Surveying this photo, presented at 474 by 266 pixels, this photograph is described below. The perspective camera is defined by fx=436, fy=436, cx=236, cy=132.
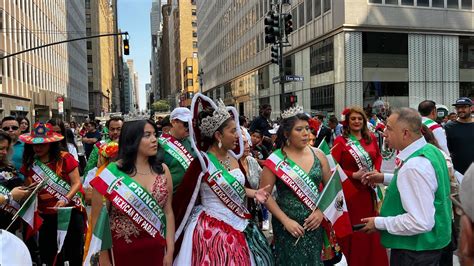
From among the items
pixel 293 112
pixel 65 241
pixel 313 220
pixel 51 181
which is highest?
pixel 293 112

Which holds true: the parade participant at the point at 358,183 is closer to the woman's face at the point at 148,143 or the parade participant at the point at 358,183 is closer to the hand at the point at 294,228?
the hand at the point at 294,228

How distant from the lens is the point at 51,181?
4492 millimetres

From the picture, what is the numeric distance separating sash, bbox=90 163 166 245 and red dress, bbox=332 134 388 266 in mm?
2158

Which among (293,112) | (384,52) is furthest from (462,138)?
(384,52)

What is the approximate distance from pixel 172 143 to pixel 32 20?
42.8 metres

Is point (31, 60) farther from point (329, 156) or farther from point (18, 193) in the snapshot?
point (329, 156)

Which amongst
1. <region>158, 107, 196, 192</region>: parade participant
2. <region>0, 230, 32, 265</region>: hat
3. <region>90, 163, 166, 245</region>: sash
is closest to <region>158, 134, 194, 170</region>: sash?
<region>158, 107, 196, 192</region>: parade participant

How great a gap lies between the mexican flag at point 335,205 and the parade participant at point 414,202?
507mm

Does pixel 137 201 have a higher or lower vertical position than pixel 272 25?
lower

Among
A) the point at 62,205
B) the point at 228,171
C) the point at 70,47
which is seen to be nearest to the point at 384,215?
the point at 228,171

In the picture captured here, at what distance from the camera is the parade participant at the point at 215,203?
3.29 meters

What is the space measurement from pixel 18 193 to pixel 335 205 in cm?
268

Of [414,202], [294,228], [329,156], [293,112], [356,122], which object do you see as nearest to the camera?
[414,202]

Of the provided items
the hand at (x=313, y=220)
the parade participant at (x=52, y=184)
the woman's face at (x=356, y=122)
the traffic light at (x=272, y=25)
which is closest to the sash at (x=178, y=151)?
the parade participant at (x=52, y=184)
